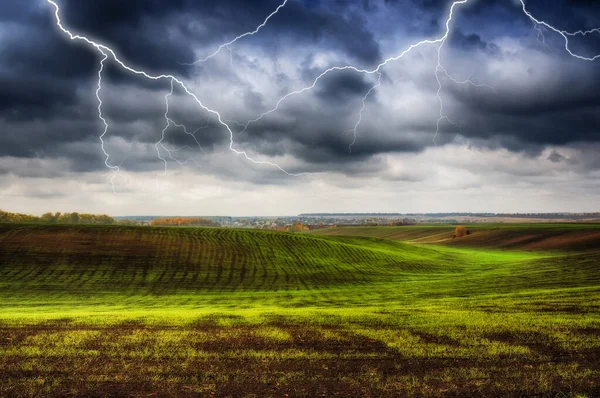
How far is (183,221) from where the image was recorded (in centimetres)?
17700

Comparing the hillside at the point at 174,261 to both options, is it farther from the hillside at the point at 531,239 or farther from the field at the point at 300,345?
the hillside at the point at 531,239

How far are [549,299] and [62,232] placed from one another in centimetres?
6610

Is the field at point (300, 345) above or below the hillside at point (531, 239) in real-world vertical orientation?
above

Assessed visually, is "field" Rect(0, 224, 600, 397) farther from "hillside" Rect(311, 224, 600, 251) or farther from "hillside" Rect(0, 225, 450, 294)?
"hillside" Rect(311, 224, 600, 251)

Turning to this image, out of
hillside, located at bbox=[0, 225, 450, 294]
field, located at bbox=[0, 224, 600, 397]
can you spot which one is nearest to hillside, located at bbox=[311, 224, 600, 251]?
hillside, located at bbox=[0, 225, 450, 294]

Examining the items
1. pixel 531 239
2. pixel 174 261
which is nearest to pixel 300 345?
pixel 174 261

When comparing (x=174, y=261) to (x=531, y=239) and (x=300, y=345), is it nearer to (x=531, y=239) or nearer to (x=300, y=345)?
(x=300, y=345)

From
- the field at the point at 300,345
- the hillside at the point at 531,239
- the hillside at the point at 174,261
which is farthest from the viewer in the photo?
the hillside at the point at 531,239

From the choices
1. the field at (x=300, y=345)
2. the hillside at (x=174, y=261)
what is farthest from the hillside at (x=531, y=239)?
the field at (x=300, y=345)

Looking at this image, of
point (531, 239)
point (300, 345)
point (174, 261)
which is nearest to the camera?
point (300, 345)

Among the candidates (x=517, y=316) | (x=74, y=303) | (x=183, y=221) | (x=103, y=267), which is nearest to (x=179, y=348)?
(x=517, y=316)

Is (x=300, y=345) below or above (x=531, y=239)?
above

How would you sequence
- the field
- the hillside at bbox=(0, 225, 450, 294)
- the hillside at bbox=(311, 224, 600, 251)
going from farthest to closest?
the hillside at bbox=(311, 224, 600, 251) → the hillside at bbox=(0, 225, 450, 294) → the field

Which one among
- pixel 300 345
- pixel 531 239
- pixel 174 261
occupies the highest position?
pixel 300 345
